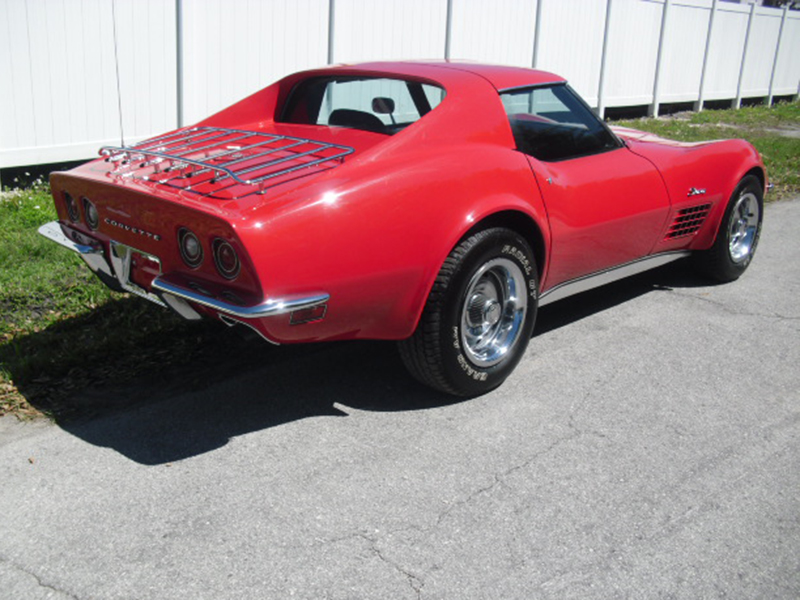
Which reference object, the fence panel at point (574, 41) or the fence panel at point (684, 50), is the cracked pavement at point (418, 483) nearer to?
the fence panel at point (574, 41)

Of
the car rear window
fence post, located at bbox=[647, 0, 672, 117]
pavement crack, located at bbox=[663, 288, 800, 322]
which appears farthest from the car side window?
fence post, located at bbox=[647, 0, 672, 117]

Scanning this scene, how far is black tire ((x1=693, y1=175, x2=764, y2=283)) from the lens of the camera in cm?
564

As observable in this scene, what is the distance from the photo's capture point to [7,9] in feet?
21.8

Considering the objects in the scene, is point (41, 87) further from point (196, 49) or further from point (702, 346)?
point (702, 346)

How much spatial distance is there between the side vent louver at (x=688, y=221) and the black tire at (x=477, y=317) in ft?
4.80

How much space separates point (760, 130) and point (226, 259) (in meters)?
13.5

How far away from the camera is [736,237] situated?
5.95m

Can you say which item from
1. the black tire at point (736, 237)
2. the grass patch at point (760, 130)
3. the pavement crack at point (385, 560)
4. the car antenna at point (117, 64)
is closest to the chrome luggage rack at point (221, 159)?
the pavement crack at point (385, 560)

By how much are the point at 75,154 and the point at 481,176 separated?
4.77m

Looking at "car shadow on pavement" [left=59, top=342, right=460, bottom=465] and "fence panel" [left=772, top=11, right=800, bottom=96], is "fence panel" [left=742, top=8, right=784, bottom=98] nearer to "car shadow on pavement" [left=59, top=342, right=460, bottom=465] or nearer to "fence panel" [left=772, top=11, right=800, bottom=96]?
"fence panel" [left=772, top=11, right=800, bottom=96]

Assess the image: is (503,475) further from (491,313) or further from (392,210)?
(392,210)

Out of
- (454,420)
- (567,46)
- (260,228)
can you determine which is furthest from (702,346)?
(567,46)

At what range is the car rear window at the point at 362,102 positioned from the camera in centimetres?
423

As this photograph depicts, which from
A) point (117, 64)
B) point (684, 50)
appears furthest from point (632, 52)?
point (117, 64)
